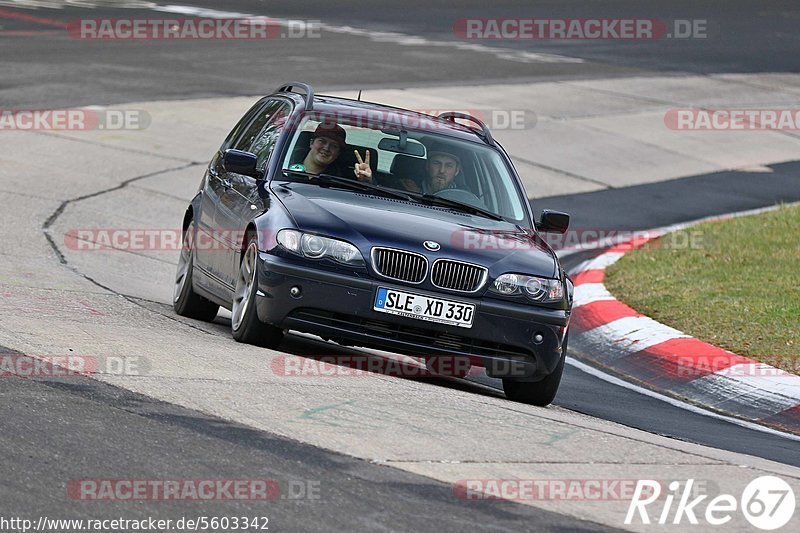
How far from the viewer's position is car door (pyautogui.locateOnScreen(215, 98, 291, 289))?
8.96m

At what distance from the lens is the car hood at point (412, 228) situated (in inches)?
323

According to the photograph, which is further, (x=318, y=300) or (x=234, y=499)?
(x=318, y=300)

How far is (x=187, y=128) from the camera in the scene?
1878cm

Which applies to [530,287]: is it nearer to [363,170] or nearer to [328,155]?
[363,170]

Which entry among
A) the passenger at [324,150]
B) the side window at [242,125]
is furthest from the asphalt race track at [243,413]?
the side window at [242,125]

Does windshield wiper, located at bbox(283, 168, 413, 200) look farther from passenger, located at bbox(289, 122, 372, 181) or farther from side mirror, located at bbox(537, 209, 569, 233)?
side mirror, located at bbox(537, 209, 569, 233)

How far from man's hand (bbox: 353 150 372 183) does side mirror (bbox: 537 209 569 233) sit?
3.89ft

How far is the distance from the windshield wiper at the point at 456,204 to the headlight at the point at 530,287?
904mm

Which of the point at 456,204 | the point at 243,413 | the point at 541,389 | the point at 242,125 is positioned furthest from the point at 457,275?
the point at 242,125

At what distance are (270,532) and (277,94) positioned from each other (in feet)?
18.8

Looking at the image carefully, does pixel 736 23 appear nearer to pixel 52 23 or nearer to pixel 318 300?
pixel 52 23

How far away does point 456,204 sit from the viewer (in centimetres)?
917

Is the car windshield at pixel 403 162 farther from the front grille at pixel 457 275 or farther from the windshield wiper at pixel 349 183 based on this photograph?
the front grille at pixel 457 275

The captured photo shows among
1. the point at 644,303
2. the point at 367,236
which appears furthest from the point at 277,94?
the point at 644,303
